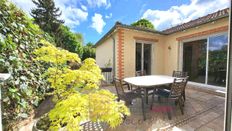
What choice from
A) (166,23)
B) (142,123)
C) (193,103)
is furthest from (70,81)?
(166,23)

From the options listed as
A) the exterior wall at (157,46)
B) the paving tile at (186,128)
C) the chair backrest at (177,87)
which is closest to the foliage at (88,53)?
the exterior wall at (157,46)

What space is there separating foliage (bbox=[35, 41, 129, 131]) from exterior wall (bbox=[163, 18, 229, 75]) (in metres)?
5.37

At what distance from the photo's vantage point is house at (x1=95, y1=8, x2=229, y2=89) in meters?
5.43

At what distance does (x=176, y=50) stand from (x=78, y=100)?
6603 mm

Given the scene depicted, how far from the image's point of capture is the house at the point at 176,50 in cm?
543

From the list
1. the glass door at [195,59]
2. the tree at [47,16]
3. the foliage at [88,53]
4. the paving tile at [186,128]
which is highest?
the tree at [47,16]

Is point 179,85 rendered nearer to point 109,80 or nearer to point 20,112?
point 20,112

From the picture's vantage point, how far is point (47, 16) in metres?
15.1

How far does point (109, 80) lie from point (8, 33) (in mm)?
5414

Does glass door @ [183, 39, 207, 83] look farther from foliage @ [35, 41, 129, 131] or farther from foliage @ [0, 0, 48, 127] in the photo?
foliage @ [0, 0, 48, 127]

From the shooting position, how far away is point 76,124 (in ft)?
4.81

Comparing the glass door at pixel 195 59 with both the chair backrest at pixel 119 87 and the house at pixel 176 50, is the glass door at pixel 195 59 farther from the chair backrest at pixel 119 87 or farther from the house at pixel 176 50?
the chair backrest at pixel 119 87

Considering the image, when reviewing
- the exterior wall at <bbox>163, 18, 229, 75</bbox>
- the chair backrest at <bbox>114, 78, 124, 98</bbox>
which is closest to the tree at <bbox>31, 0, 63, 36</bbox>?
the exterior wall at <bbox>163, 18, 229, 75</bbox>

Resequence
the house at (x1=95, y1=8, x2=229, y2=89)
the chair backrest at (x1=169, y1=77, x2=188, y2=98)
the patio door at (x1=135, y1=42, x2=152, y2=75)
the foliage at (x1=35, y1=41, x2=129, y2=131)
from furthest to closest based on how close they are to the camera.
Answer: the patio door at (x1=135, y1=42, x2=152, y2=75) → the house at (x1=95, y1=8, x2=229, y2=89) → the chair backrest at (x1=169, y1=77, x2=188, y2=98) → the foliage at (x1=35, y1=41, x2=129, y2=131)
